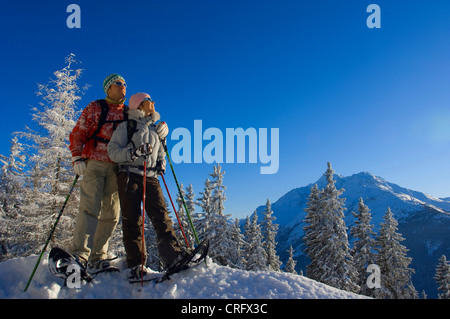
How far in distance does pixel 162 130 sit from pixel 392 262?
28.6 metres

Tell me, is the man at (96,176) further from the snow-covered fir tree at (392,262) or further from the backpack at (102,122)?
the snow-covered fir tree at (392,262)

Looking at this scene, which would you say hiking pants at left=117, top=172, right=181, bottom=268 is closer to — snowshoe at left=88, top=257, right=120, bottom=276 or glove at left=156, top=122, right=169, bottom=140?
snowshoe at left=88, top=257, right=120, bottom=276

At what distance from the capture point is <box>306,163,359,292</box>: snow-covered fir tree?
20.9 metres

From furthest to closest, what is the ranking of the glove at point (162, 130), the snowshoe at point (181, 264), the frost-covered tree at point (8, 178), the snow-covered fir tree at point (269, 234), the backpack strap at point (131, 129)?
the snow-covered fir tree at point (269, 234)
the frost-covered tree at point (8, 178)
the glove at point (162, 130)
the backpack strap at point (131, 129)
the snowshoe at point (181, 264)

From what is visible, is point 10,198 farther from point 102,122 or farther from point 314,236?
point 314,236

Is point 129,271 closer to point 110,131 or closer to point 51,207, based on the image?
point 110,131

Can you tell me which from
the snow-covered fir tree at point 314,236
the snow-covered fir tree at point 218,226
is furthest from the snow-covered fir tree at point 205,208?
the snow-covered fir tree at point 314,236

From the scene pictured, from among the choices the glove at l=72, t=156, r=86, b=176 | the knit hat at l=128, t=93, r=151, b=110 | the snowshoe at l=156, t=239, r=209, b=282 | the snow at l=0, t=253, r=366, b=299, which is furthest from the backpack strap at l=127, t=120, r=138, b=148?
the snow at l=0, t=253, r=366, b=299

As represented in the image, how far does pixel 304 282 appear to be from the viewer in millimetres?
3732

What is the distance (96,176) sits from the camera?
479 cm

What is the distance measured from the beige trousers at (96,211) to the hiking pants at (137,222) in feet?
1.78

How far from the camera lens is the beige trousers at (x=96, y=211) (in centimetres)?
454

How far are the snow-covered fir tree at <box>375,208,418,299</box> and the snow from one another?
25730mm

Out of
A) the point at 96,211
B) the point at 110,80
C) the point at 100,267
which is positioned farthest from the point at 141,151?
the point at 100,267
